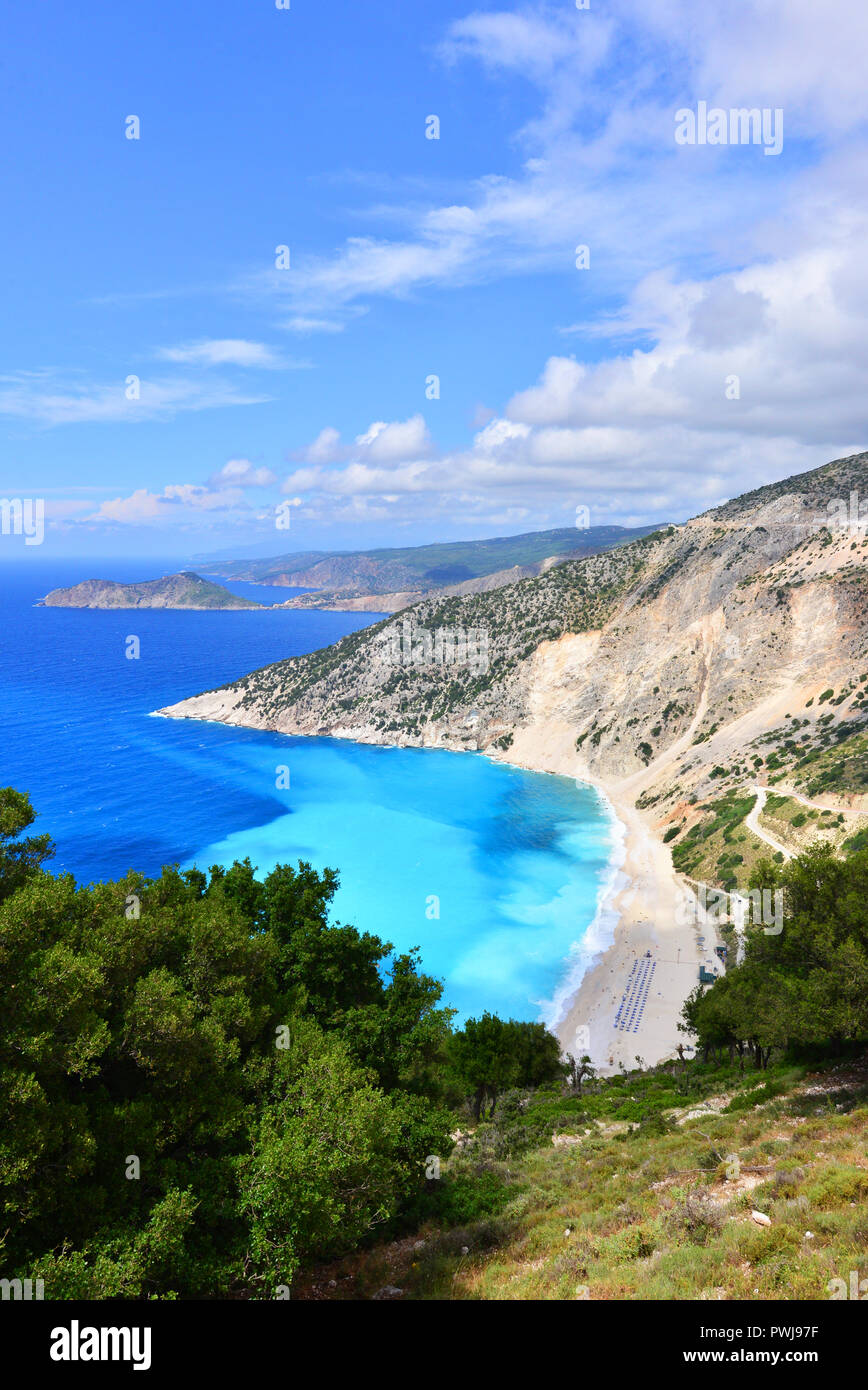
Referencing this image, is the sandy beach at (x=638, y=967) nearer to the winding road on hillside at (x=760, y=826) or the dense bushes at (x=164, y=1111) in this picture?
the winding road on hillside at (x=760, y=826)

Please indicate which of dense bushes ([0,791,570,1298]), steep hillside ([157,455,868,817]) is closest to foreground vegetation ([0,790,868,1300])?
dense bushes ([0,791,570,1298])

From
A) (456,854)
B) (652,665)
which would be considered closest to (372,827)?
(456,854)

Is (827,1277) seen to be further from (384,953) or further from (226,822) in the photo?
(226,822)

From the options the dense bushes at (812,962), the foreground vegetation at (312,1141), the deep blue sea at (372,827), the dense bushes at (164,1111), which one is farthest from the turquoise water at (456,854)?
the dense bushes at (164,1111)

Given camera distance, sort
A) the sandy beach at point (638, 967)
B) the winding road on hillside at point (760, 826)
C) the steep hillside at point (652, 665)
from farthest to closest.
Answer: the steep hillside at point (652, 665) → the winding road on hillside at point (760, 826) → the sandy beach at point (638, 967)

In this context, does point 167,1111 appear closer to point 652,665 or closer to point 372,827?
point 372,827

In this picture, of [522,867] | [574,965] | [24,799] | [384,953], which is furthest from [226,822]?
[24,799]

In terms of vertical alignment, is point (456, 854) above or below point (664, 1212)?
below

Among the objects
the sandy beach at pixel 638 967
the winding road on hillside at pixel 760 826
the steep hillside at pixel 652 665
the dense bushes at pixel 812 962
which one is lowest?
the sandy beach at pixel 638 967
